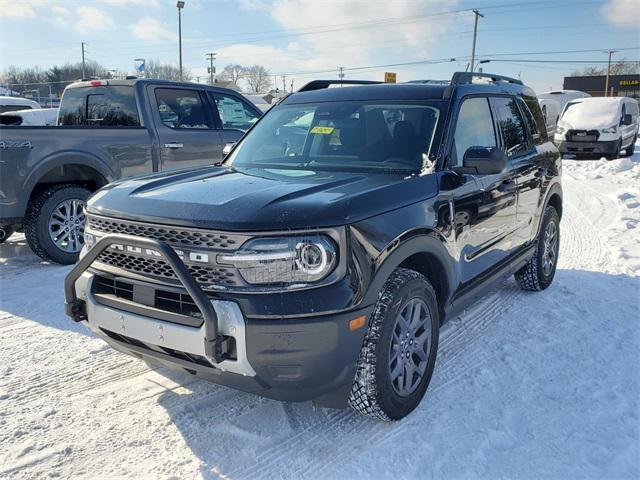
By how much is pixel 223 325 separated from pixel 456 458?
1.34 meters

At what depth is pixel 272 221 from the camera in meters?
2.50

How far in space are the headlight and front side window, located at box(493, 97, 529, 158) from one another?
8.44 ft

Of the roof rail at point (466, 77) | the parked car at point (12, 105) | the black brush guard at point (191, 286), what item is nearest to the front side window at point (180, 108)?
the roof rail at point (466, 77)

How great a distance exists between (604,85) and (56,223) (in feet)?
249

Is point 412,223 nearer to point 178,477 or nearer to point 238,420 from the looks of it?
point 238,420

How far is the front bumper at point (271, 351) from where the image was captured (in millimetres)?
2459

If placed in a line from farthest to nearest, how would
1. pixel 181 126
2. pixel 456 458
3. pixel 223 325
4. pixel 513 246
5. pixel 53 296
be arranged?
pixel 181 126, pixel 53 296, pixel 513 246, pixel 456 458, pixel 223 325

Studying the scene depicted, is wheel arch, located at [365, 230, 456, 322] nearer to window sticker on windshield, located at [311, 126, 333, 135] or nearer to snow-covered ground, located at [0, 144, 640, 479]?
snow-covered ground, located at [0, 144, 640, 479]

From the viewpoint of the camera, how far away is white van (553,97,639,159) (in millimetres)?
17047

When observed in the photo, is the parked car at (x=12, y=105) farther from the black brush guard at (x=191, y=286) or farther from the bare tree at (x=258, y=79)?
the bare tree at (x=258, y=79)

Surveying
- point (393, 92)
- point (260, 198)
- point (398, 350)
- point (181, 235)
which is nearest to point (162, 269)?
point (181, 235)

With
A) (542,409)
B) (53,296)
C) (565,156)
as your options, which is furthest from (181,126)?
(565,156)

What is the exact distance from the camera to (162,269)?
2697mm

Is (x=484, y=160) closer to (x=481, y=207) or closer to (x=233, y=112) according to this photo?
(x=481, y=207)
